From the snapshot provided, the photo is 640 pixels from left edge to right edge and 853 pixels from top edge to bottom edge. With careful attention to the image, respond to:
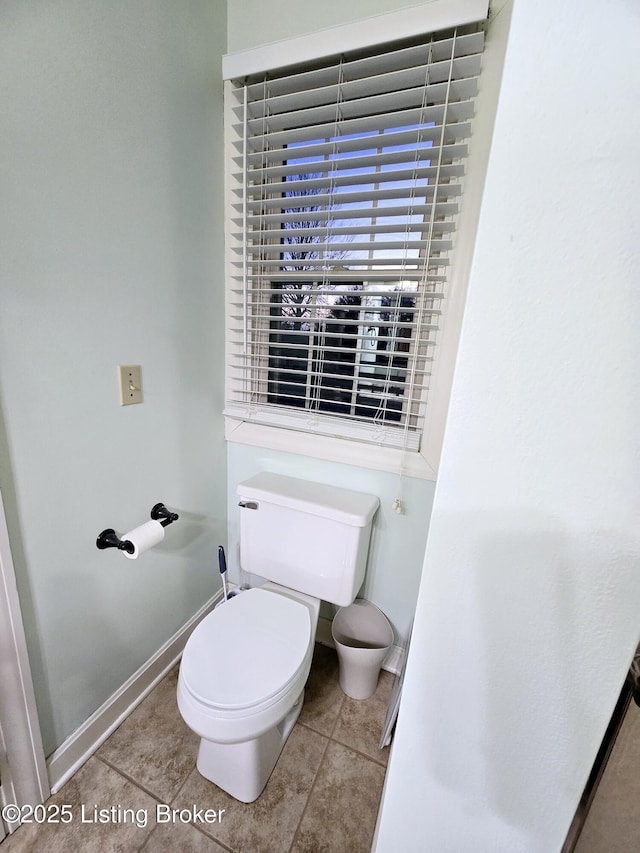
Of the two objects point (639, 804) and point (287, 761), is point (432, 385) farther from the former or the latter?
point (287, 761)

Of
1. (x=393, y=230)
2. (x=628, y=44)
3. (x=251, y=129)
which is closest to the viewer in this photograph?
(x=628, y=44)

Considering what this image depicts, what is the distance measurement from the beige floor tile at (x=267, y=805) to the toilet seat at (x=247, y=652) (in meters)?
0.44

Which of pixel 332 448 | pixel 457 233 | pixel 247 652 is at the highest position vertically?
pixel 457 233

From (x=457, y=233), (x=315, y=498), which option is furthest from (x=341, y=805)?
(x=457, y=233)

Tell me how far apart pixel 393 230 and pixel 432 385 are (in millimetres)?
529

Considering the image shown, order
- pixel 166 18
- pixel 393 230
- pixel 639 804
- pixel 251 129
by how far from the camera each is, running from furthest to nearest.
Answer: pixel 251 129 → pixel 393 230 → pixel 166 18 → pixel 639 804

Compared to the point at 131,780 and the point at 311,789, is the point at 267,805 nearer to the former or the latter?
the point at 311,789

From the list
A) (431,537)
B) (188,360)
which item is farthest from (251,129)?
(431,537)

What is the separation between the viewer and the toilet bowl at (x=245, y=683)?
84 centimetres

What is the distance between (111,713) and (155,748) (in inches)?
7.6

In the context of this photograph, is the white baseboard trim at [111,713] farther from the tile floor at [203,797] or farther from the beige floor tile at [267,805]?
the beige floor tile at [267,805]

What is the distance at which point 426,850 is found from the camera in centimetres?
53

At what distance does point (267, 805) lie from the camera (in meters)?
0.98

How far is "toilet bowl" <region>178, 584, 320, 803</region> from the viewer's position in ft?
2.74
